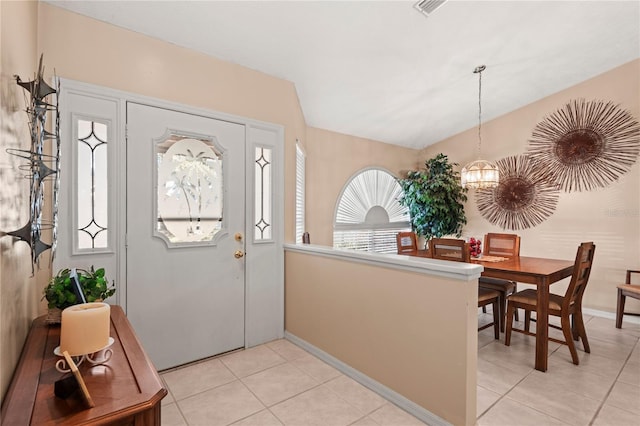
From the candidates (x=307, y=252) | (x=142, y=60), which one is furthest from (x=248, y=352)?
(x=142, y=60)

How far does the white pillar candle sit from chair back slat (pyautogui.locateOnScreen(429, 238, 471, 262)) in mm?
2580

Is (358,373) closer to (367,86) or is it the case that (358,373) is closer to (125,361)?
(125,361)

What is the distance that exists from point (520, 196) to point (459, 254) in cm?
249

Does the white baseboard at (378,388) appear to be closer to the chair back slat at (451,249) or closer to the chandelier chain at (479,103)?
the chair back slat at (451,249)

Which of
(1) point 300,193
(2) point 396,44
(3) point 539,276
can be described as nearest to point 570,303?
(3) point 539,276

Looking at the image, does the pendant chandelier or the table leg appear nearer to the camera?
the table leg

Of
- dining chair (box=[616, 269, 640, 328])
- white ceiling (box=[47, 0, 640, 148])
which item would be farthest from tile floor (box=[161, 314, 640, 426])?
white ceiling (box=[47, 0, 640, 148])

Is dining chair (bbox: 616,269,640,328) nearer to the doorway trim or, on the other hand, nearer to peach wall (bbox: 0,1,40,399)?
the doorway trim

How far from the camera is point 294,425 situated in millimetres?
1851

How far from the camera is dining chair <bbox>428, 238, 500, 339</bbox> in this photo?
276 centimetres

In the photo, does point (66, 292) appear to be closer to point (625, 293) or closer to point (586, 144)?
point (625, 293)

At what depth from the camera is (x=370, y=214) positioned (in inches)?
197

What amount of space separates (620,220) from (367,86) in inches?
135

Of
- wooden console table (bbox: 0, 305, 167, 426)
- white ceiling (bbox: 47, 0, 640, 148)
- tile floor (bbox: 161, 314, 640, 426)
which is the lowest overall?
tile floor (bbox: 161, 314, 640, 426)
